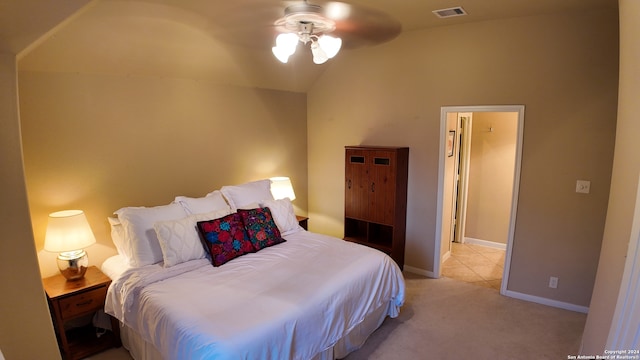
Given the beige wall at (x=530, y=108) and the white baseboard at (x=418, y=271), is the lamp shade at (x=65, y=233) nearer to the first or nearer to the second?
the beige wall at (x=530, y=108)

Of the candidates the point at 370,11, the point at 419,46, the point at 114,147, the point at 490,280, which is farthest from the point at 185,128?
the point at 490,280

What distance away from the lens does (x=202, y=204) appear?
3.14 m

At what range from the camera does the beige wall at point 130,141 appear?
2.59 meters

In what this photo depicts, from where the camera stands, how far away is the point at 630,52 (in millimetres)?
1506

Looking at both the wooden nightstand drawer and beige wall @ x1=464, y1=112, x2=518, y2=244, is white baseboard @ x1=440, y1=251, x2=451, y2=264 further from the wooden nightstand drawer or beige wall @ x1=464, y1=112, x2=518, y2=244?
the wooden nightstand drawer

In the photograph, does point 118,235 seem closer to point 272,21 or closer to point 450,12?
point 272,21

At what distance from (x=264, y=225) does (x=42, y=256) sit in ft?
5.76

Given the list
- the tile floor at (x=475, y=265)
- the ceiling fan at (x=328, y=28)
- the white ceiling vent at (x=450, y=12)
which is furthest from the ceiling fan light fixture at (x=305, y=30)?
the tile floor at (x=475, y=265)

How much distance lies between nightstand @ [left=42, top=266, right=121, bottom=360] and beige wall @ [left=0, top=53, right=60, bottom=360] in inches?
10.1

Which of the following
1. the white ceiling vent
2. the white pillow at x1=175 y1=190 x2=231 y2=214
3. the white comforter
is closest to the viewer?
the white comforter

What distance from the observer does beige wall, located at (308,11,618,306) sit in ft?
9.85

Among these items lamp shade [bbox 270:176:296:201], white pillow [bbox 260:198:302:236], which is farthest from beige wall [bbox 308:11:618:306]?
white pillow [bbox 260:198:302:236]

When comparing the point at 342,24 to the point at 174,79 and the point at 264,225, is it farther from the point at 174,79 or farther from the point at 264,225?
the point at 264,225

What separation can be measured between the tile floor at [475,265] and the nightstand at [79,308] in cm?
354
